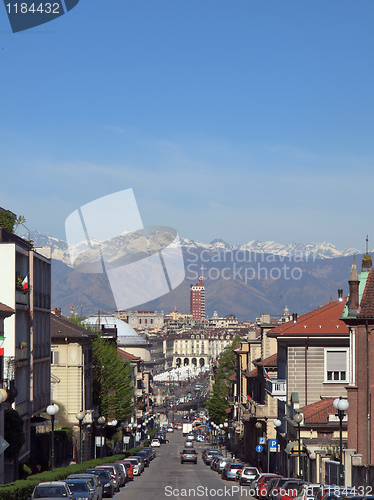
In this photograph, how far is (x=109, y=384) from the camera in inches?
3445

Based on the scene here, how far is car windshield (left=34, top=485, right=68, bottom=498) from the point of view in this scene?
102 ft

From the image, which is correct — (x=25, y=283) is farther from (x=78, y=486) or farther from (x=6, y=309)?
(x=78, y=486)

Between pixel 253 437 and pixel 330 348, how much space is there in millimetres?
28449

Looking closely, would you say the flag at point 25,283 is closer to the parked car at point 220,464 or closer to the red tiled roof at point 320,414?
the red tiled roof at point 320,414

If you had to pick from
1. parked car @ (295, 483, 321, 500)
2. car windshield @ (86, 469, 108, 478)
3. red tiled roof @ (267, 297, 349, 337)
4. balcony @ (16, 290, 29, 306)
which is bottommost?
car windshield @ (86, 469, 108, 478)

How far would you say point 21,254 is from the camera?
49.7 m

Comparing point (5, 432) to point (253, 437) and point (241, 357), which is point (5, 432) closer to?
point (253, 437)

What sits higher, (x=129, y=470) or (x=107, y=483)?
(x=107, y=483)

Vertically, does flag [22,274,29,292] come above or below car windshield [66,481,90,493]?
above

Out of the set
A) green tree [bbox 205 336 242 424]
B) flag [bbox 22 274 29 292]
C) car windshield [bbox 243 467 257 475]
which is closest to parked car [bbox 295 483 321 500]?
flag [bbox 22 274 29 292]

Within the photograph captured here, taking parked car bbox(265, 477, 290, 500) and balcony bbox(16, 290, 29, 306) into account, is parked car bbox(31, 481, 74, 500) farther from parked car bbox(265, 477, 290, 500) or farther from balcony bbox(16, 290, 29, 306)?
balcony bbox(16, 290, 29, 306)

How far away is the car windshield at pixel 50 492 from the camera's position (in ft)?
102

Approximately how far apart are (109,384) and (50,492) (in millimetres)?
56509
